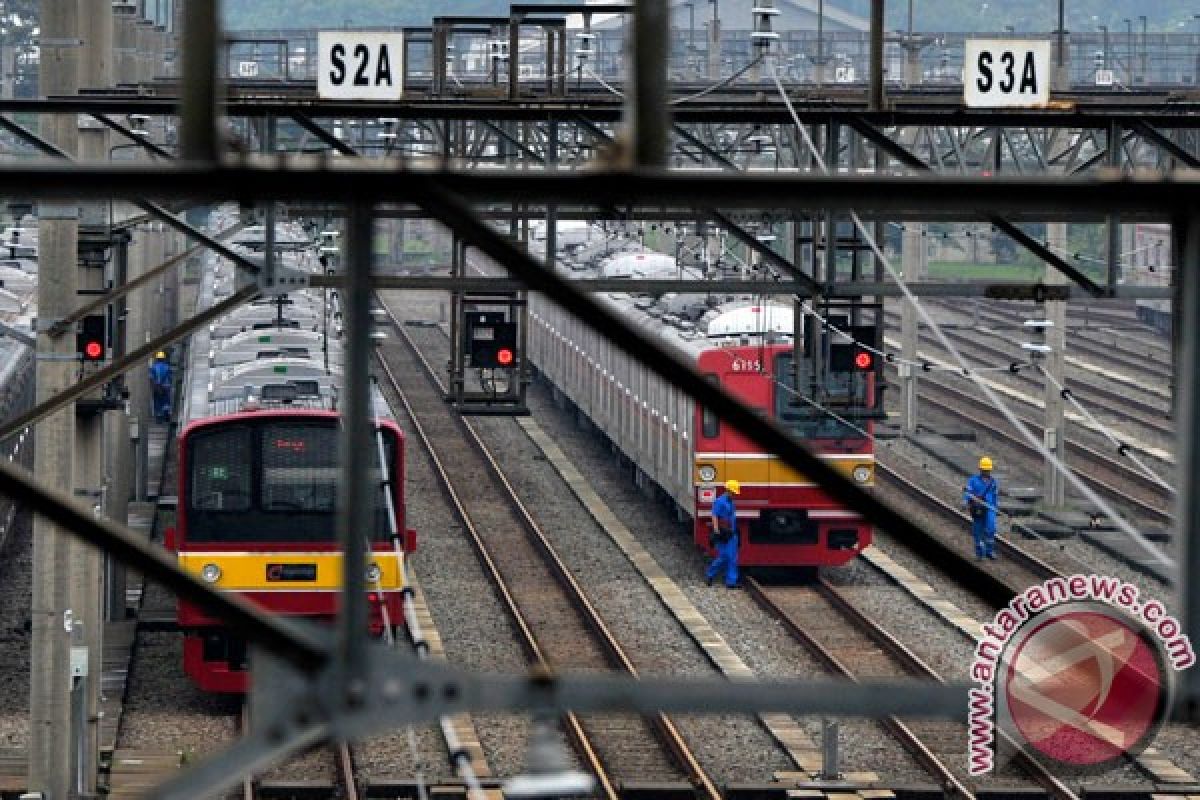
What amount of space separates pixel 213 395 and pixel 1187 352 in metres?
13.3

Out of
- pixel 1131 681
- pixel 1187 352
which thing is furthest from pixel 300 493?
pixel 1187 352

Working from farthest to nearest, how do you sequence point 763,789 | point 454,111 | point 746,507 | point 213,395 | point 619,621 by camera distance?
point 746,507
point 619,621
point 213,395
point 763,789
point 454,111

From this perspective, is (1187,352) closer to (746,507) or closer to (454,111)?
(454,111)

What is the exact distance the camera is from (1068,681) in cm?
1599

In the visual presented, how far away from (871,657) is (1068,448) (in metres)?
12.3

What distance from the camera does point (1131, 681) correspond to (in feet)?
51.5

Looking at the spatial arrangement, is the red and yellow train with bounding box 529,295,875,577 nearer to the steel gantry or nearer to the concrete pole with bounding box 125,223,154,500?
the concrete pole with bounding box 125,223,154,500

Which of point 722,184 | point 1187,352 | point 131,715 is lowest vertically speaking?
point 131,715

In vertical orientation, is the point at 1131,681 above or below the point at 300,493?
below

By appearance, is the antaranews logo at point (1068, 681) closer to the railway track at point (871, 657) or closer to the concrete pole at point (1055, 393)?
the railway track at point (871, 657)

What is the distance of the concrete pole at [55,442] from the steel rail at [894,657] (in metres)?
3.98

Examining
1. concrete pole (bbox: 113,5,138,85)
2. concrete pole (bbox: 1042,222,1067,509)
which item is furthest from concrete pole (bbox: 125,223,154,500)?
concrete pole (bbox: 1042,222,1067,509)

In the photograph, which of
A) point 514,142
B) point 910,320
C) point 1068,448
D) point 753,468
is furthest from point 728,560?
point 1068,448

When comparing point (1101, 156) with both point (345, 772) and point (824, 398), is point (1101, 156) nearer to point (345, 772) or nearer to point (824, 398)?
point (824, 398)
